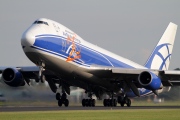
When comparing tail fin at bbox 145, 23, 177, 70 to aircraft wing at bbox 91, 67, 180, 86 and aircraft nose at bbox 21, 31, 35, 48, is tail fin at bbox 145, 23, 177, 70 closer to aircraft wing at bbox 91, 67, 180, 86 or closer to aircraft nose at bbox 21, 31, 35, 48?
aircraft wing at bbox 91, 67, 180, 86

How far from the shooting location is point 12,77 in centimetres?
4550

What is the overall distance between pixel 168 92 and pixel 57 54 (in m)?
17.2

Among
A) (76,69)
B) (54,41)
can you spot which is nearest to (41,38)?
(54,41)

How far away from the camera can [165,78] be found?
153 feet

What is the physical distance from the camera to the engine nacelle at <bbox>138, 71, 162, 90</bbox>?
141ft

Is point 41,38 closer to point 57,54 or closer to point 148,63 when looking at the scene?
point 57,54

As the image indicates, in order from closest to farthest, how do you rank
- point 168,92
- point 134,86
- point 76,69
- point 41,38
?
1. point 41,38
2. point 76,69
3. point 134,86
4. point 168,92

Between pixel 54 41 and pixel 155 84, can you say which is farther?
pixel 155 84

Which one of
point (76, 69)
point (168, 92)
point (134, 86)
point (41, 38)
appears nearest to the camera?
point (41, 38)

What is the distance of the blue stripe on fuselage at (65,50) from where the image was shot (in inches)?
1534

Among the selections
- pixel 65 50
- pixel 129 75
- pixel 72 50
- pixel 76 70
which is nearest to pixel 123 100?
pixel 129 75

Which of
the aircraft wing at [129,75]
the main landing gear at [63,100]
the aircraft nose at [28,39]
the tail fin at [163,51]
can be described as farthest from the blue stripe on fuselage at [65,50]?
the tail fin at [163,51]

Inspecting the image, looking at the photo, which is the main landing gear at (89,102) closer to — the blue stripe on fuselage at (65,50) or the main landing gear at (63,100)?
the main landing gear at (63,100)

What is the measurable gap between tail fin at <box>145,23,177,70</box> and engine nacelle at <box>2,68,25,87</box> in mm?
15238
